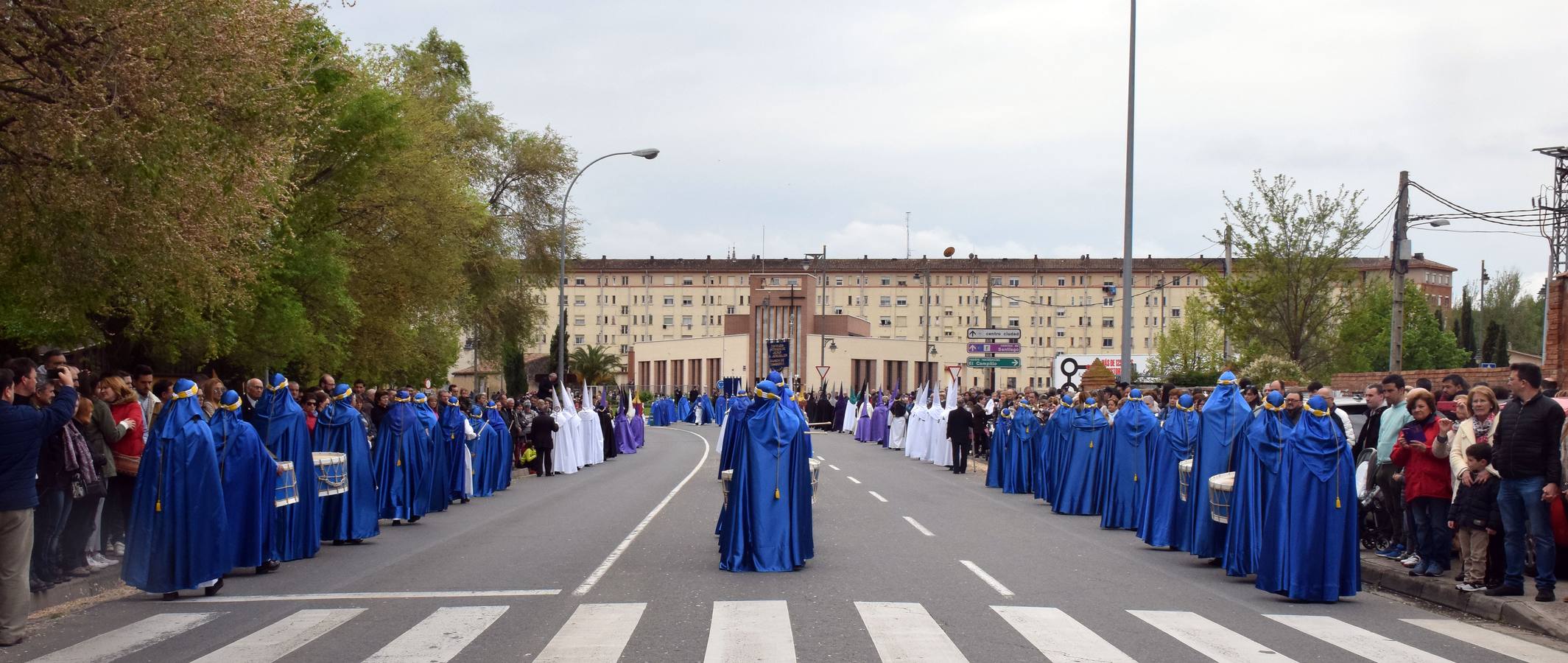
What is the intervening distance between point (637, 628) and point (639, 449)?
33.5m

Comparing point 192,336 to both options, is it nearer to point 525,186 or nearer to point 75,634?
point 75,634

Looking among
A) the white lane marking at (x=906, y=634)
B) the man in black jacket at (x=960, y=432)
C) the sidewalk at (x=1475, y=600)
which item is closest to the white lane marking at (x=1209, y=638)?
the white lane marking at (x=906, y=634)

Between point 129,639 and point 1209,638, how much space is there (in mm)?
7329

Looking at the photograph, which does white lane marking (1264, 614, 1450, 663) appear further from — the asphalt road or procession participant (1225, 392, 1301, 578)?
procession participant (1225, 392, 1301, 578)

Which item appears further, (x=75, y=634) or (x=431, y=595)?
(x=431, y=595)

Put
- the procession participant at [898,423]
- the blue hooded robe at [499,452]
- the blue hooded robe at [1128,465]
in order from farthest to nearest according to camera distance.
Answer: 1. the procession participant at [898,423]
2. the blue hooded robe at [499,452]
3. the blue hooded robe at [1128,465]

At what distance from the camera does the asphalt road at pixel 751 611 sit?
8.45 metres

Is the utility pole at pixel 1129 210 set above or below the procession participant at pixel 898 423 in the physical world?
above

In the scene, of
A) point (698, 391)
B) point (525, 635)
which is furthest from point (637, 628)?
point (698, 391)

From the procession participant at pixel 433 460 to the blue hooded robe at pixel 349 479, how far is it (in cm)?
275

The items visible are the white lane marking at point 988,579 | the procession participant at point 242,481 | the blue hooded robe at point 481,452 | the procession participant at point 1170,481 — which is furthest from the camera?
the blue hooded robe at point 481,452

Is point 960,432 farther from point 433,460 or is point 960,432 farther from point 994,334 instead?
point 433,460

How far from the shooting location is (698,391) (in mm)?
89500

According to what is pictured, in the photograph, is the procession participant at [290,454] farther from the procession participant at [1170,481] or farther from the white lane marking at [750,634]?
the procession participant at [1170,481]
